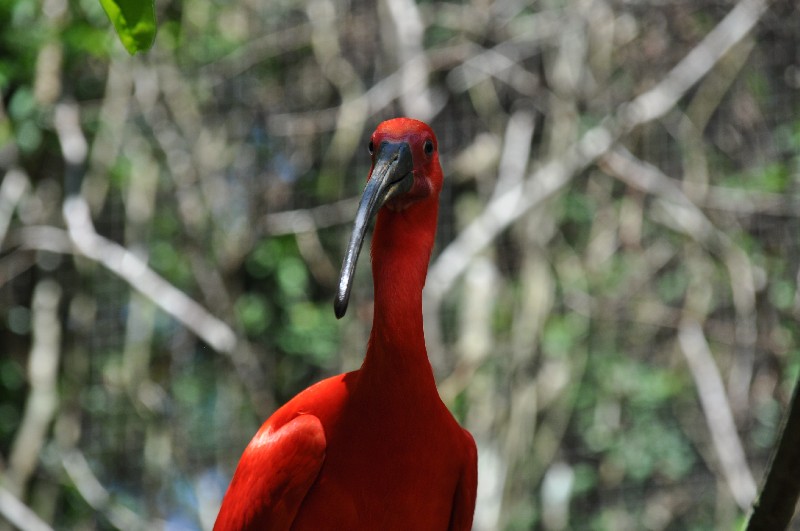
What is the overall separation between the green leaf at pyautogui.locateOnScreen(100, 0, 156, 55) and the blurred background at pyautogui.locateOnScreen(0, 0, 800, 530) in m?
4.06

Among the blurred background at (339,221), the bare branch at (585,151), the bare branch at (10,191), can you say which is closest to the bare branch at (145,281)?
the blurred background at (339,221)

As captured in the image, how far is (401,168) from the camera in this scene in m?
2.24

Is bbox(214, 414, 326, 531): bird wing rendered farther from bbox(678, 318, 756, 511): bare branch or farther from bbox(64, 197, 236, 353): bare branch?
bbox(678, 318, 756, 511): bare branch

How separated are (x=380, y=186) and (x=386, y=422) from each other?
48 cm

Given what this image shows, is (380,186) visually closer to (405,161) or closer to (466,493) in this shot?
(405,161)

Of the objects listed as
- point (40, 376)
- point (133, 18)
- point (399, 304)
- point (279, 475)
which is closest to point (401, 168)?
point (399, 304)

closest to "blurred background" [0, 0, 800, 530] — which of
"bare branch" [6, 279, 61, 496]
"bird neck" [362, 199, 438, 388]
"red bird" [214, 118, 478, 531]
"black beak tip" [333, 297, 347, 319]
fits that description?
"bare branch" [6, 279, 61, 496]

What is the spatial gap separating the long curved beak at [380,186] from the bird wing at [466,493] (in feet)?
2.07

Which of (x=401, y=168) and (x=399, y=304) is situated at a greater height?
(x=401, y=168)

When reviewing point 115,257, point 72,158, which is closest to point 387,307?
point 115,257

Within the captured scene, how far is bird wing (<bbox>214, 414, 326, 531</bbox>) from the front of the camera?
2324mm

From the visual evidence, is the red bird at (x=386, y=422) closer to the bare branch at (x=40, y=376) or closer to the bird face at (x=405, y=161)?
the bird face at (x=405, y=161)

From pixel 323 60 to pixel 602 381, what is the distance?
2525 mm

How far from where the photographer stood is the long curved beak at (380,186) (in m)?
2.00
